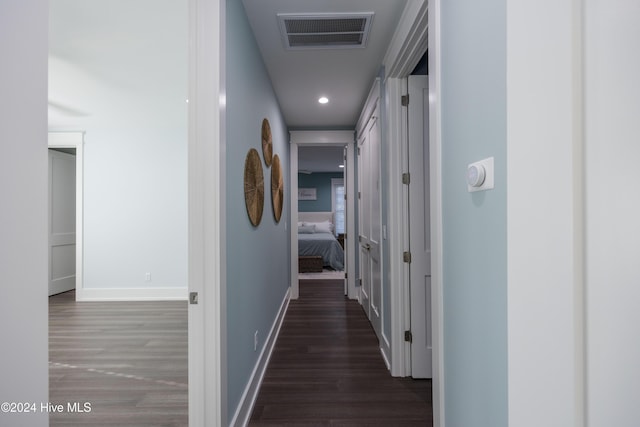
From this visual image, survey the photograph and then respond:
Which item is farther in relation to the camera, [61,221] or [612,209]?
[61,221]

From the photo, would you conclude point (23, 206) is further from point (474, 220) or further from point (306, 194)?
point (306, 194)

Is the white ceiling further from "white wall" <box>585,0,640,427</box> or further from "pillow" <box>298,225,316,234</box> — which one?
"pillow" <box>298,225,316,234</box>

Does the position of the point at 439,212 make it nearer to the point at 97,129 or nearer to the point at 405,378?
the point at 405,378

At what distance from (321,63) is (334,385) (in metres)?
2.51

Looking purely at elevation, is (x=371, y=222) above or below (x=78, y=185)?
below

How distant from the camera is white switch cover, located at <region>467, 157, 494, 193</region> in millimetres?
936

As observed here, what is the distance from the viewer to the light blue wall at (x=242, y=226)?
63.4 inches

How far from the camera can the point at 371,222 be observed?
11.2 ft

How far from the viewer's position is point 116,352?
9.25ft

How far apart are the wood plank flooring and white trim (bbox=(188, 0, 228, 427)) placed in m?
0.78

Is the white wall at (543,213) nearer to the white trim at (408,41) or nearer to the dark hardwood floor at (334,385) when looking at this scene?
the white trim at (408,41)

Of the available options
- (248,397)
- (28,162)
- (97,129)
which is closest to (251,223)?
(248,397)

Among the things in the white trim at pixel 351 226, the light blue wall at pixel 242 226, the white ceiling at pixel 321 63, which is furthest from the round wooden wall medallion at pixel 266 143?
the white trim at pixel 351 226

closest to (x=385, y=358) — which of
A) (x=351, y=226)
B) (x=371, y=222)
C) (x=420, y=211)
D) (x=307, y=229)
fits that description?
(x=420, y=211)
